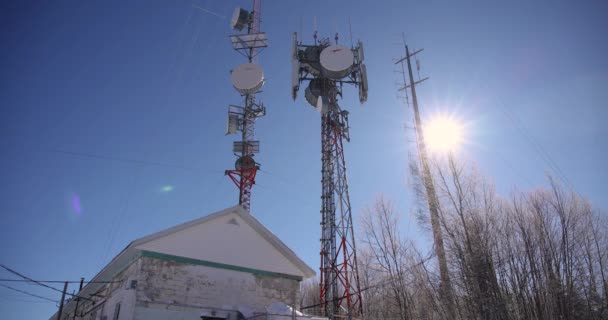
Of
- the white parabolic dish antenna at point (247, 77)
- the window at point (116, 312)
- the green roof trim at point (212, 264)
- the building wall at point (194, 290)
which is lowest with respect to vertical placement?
the window at point (116, 312)

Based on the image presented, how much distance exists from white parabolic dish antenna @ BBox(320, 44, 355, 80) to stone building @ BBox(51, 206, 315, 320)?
10.5 m

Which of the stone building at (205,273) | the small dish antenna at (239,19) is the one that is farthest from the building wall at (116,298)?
the small dish antenna at (239,19)

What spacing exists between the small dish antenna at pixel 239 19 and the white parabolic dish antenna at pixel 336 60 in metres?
11.6

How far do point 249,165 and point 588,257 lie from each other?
70.6 feet

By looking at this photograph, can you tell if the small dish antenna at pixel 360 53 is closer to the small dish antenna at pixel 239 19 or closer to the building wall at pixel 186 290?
the small dish antenna at pixel 239 19

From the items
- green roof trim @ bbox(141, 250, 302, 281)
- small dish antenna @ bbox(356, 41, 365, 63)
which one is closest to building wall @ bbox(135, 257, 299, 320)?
green roof trim @ bbox(141, 250, 302, 281)

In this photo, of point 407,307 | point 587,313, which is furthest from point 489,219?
point 407,307

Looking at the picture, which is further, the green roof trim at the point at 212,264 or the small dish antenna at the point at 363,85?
the small dish antenna at the point at 363,85

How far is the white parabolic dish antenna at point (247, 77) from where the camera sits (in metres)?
26.5

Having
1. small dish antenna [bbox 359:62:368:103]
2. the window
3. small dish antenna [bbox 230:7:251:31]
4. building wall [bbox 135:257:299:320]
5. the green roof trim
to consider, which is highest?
small dish antenna [bbox 230:7:251:31]

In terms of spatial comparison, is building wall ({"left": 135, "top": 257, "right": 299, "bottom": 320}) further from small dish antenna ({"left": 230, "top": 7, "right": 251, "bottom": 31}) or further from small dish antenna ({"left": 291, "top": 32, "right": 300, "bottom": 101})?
small dish antenna ({"left": 230, "top": 7, "right": 251, "bottom": 31})

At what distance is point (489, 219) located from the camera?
1350 cm

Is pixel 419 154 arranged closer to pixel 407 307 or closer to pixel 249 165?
pixel 407 307

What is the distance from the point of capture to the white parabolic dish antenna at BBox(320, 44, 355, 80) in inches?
908
